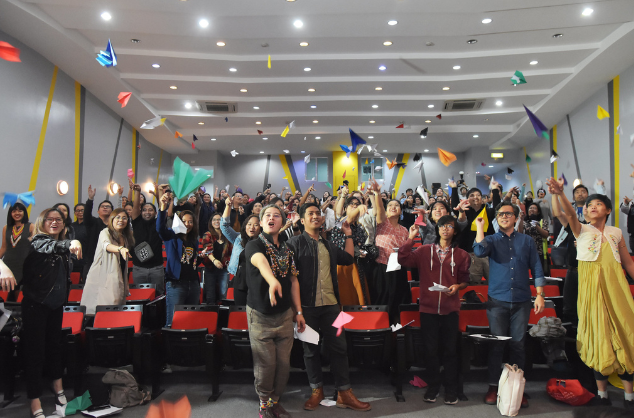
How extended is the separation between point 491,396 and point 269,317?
185 cm

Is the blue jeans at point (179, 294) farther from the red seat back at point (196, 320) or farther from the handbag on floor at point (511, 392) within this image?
the handbag on floor at point (511, 392)

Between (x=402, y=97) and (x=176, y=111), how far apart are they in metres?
6.05

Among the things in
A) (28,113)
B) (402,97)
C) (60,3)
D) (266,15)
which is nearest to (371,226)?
(266,15)

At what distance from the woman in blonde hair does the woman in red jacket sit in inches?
98.1

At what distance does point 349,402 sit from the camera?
10.2 ft

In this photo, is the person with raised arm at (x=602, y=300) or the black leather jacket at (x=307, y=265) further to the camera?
the black leather jacket at (x=307, y=265)

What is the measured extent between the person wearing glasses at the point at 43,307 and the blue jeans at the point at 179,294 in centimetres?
115

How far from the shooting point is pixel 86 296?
3875mm

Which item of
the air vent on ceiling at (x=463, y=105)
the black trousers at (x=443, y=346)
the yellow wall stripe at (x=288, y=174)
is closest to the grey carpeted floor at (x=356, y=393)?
the black trousers at (x=443, y=346)

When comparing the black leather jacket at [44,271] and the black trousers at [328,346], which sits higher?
the black leather jacket at [44,271]

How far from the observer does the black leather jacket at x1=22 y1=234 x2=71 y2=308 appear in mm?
2945

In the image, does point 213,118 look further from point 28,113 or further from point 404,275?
point 404,275

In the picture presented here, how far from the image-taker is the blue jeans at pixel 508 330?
127 inches

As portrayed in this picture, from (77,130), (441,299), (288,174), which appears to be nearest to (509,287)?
(441,299)
